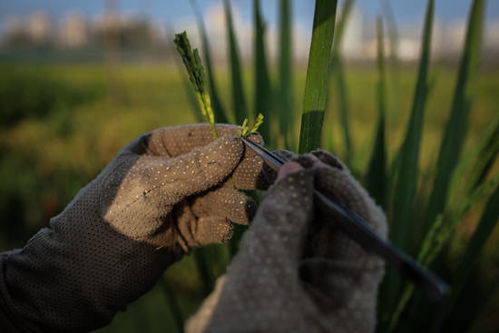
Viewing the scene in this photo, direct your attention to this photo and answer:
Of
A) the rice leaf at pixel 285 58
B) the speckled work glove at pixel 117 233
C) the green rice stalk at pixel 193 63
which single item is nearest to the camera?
the green rice stalk at pixel 193 63

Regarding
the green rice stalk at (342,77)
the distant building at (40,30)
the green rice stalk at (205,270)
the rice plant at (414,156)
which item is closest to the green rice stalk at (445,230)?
the rice plant at (414,156)

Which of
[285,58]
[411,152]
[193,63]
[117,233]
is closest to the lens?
[193,63]

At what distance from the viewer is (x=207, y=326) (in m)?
0.30

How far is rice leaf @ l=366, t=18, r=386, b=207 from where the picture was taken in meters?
0.71

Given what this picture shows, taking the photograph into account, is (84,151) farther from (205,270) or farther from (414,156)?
(414,156)

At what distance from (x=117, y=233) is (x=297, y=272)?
307mm

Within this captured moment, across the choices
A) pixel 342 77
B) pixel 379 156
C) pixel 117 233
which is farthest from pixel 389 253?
pixel 342 77

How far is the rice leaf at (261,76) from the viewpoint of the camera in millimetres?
659

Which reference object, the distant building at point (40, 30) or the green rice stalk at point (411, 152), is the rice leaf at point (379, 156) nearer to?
the green rice stalk at point (411, 152)

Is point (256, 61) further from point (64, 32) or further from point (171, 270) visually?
point (64, 32)

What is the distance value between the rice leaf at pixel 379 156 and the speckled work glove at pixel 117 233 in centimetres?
33

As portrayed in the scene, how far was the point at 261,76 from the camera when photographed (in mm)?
719

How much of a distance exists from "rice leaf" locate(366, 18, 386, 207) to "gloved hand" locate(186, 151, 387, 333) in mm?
417

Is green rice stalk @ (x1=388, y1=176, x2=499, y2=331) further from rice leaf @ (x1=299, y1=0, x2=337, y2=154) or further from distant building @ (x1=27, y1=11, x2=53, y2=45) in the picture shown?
distant building @ (x1=27, y1=11, x2=53, y2=45)
